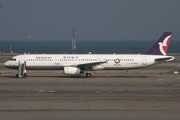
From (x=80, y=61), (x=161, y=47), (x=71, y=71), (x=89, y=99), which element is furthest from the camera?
(x=161, y=47)

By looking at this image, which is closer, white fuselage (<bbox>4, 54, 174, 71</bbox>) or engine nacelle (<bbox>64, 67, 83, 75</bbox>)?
engine nacelle (<bbox>64, 67, 83, 75</bbox>)

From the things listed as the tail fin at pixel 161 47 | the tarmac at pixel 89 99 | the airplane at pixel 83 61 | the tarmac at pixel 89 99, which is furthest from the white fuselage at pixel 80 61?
the tarmac at pixel 89 99

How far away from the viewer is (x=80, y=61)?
51.8 meters

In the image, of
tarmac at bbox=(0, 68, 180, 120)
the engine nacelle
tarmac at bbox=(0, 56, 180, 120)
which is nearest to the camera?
tarmac at bbox=(0, 56, 180, 120)

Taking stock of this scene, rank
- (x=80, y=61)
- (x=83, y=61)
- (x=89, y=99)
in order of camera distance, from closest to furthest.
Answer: (x=89, y=99)
(x=80, y=61)
(x=83, y=61)

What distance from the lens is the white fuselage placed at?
51156mm

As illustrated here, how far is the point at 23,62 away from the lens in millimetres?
51125

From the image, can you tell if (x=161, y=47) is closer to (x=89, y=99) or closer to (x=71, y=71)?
(x=71, y=71)

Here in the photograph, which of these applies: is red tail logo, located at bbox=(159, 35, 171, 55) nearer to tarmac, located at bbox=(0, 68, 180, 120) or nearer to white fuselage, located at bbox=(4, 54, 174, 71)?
white fuselage, located at bbox=(4, 54, 174, 71)

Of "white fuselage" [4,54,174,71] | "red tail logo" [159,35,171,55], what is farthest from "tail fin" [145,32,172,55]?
"white fuselage" [4,54,174,71]

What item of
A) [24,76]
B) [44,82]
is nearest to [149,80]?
[44,82]

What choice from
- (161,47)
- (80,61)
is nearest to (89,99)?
(80,61)

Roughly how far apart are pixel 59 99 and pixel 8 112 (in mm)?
7095

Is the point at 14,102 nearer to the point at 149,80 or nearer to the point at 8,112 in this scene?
the point at 8,112
